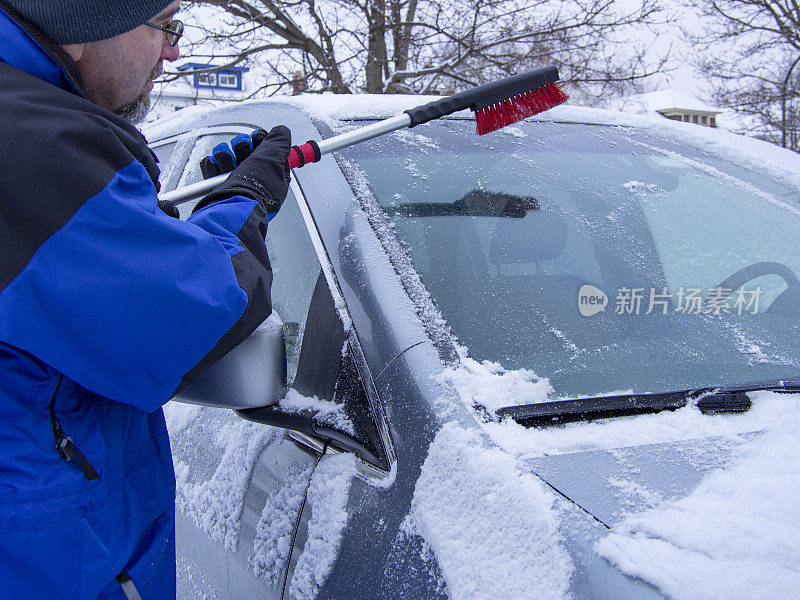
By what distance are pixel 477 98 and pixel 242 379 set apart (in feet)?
3.24

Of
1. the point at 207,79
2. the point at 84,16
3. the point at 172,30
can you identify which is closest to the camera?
the point at 84,16

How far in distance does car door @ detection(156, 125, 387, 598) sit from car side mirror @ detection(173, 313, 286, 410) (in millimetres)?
108

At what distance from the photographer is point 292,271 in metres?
1.56

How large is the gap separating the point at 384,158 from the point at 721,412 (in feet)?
2.91

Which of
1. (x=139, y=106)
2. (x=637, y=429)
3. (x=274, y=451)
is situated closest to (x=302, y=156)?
(x=139, y=106)

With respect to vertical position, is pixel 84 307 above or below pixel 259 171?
below

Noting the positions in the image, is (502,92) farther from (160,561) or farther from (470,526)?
(160,561)

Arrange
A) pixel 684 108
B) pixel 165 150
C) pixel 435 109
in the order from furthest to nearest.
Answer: pixel 684 108, pixel 165 150, pixel 435 109

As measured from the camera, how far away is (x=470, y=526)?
1.02 m

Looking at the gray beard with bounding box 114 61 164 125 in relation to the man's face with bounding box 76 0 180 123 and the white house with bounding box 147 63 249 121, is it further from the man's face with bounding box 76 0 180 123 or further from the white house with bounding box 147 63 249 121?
the white house with bounding box 147 63 249 121

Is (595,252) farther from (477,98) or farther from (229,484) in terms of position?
(229,484)

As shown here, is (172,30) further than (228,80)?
No

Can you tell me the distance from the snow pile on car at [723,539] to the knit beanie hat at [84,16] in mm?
1090

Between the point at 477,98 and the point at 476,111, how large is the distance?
32 millimetres
